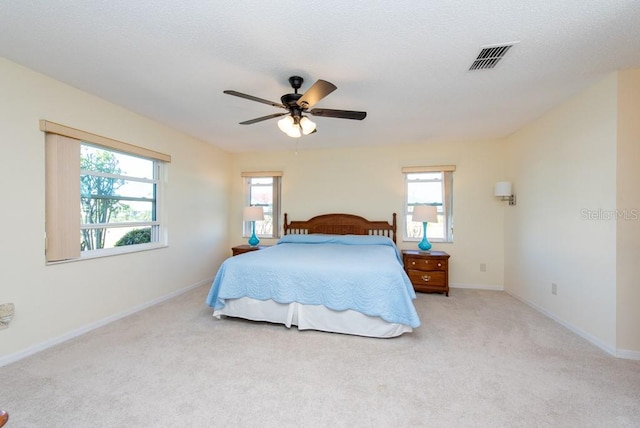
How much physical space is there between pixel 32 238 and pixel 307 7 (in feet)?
9.51

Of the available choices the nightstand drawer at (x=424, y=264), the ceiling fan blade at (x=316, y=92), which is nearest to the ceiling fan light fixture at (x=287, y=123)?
the ceiling fan blade at (x=316, y=92)

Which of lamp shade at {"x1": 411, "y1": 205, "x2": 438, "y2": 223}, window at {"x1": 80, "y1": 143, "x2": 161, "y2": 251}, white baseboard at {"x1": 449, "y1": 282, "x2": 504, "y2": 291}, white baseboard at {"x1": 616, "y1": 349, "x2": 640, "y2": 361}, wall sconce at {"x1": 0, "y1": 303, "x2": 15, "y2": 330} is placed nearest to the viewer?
wall sconce at {"x1": 0, "y1": 303, "x2": 15, "y2": 330}

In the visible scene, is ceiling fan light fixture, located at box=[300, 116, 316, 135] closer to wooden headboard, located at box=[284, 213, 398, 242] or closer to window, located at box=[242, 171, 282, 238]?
wooden headboard, located at box=[284, 213, 398, 242]

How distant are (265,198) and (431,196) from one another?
9.97 feet

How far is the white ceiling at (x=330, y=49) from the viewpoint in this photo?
1606mm

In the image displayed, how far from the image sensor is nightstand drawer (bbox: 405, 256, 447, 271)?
3992 mm

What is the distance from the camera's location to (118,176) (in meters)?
3.20

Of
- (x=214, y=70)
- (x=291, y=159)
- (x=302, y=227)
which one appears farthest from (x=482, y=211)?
(x=214, y=70)

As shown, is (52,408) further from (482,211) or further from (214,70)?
(482,211)

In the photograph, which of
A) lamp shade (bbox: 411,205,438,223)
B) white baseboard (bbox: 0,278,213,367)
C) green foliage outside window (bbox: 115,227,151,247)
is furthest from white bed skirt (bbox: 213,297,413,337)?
lamp shade (bbox: 411,205,438,223)

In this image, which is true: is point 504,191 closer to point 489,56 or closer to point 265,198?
point 489,56

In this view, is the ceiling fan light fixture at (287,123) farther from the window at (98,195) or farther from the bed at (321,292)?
the window at (98,195)

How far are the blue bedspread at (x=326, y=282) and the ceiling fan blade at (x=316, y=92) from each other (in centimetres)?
158

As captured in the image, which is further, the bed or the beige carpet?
the bed
